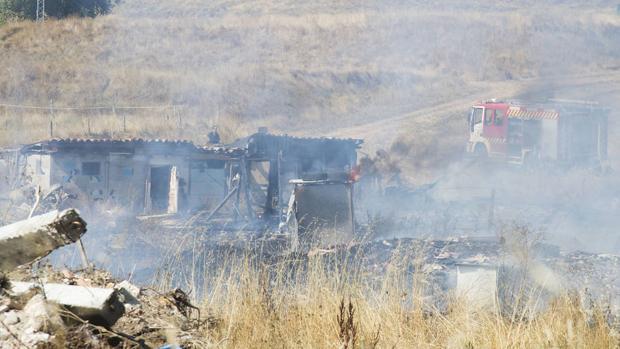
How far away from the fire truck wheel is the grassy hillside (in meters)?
4.27

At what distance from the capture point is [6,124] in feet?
81.4

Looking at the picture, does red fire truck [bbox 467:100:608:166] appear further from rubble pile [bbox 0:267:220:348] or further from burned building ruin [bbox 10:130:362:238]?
rubble pile [bbox 0:267:220:348]

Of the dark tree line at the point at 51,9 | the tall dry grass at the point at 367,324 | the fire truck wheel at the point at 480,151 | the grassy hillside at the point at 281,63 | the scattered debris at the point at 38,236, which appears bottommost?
the tall dry grass at the point at 367,324

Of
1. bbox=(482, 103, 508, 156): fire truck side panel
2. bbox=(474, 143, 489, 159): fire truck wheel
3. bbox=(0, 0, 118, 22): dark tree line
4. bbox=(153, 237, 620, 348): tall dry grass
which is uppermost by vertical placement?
bbox=(0, 0, 118, 22): dark tree line

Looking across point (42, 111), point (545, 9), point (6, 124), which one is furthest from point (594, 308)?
point (545, 9)

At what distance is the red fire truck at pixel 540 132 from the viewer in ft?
79.8

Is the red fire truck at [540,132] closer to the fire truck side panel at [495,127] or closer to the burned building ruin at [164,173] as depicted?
the fire truck side panel at [495,127]

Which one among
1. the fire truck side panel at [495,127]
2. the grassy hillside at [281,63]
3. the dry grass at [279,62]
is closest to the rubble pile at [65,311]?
the dry grass at [279,62]

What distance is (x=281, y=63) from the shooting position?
121 ft

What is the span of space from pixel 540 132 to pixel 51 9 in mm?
24771

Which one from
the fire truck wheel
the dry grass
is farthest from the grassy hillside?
the fire truck wheel

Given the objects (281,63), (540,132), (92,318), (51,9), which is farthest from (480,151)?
(92,318)

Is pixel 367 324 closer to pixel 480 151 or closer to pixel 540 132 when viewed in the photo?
pixel 540 132

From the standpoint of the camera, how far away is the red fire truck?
2433cm
